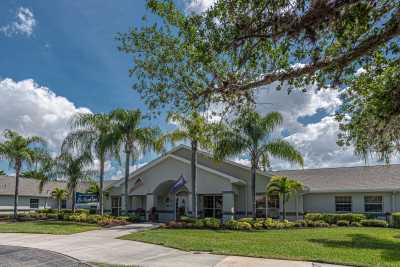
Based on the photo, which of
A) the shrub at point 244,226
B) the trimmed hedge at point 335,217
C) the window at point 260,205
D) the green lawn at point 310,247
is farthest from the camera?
the window at point 260,205

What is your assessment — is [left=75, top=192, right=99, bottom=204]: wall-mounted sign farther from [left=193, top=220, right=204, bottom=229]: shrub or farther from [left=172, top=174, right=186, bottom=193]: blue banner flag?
[left=193, top=220, right=204, bottom=229]: shrub

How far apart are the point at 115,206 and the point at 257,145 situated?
1573cm

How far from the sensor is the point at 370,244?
45.7 ft

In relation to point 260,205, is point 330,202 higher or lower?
higher

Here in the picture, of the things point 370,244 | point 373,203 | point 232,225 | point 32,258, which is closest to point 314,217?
point 373,203

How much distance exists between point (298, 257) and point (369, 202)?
16.4 meters

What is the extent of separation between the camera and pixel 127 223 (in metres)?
24.9

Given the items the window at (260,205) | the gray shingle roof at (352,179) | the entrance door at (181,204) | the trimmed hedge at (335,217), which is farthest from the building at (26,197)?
the trimmed hedge at (335,217)

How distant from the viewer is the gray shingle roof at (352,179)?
80.8ft

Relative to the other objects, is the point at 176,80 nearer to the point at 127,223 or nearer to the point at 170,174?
the point at 127,223

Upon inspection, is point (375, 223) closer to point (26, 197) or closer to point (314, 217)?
point (314, 217)

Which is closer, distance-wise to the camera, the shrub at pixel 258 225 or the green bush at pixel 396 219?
the shrub at pixel 258 225

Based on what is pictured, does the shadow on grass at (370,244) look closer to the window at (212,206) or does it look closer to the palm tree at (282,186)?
the palm tree at (282,186)

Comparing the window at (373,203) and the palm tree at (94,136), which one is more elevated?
the palm tree at (94,136)
